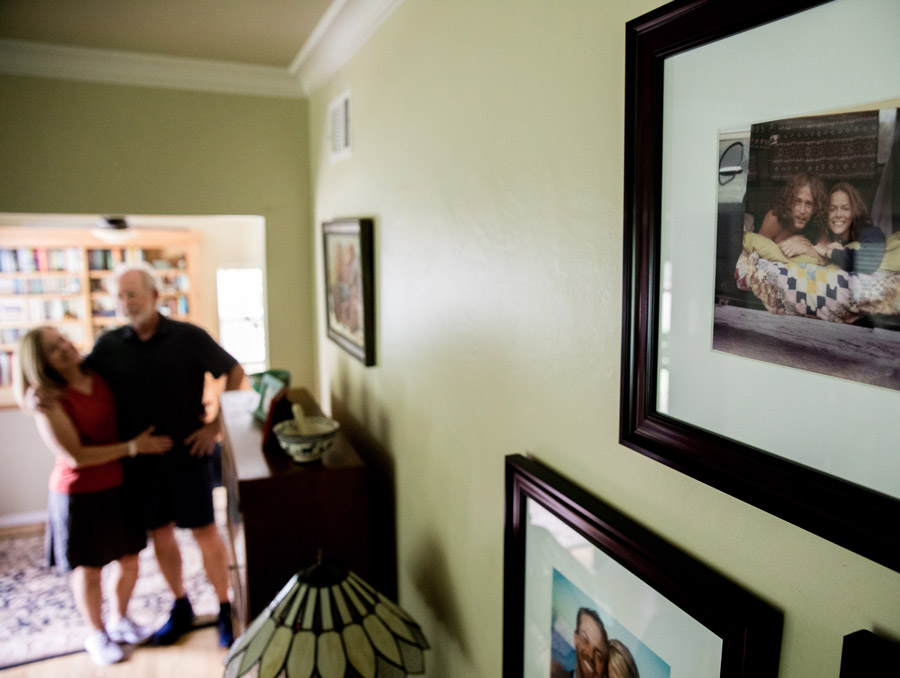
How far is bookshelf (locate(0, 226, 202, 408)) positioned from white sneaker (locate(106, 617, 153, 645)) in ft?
7.95

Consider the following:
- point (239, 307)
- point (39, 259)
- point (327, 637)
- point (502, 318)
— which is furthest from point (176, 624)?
point (239, 307)

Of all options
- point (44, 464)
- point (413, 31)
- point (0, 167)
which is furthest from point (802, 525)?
point (44, 464)

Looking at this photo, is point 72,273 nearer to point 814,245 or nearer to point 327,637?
point 327,637

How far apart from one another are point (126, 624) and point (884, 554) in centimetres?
315

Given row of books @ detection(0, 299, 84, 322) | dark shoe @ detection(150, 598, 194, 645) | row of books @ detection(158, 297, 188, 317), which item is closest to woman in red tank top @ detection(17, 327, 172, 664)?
dark shoe @ detection(150, 598, 194, 645)

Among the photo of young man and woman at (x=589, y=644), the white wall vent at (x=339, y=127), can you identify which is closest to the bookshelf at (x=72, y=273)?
the white wall vent at (x=339, y=127)

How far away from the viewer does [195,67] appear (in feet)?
9.76

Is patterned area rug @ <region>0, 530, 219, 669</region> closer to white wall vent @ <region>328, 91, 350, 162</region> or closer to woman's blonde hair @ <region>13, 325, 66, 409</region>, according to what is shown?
woman's blonde hair @ <region>13, 325, 66, 409</region>

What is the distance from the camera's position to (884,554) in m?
0.55

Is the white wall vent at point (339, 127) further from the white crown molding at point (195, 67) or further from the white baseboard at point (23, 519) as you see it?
the white baseboard at point (23, 519)

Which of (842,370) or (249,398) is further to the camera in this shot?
(249,398)

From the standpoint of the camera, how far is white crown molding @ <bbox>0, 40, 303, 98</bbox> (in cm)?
275

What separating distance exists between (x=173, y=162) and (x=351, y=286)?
1.32 meters

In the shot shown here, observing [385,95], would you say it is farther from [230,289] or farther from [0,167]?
[230,289]
